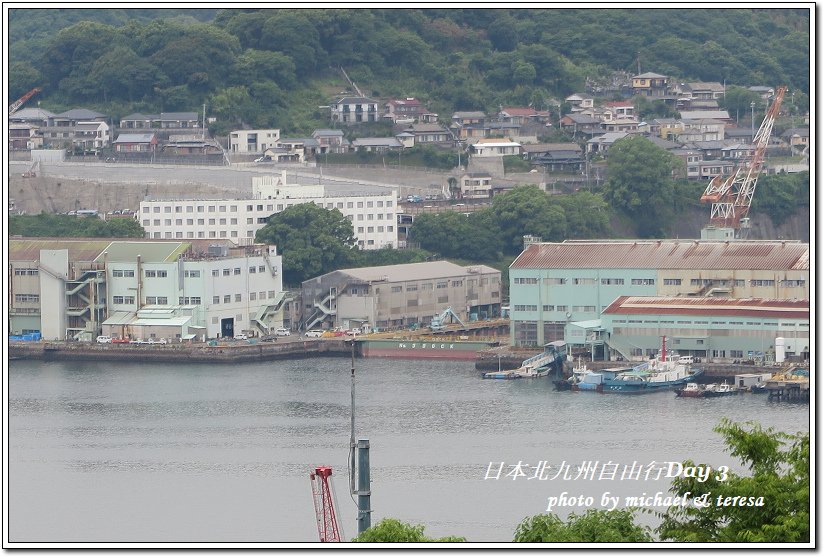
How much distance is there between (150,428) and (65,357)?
189 inches

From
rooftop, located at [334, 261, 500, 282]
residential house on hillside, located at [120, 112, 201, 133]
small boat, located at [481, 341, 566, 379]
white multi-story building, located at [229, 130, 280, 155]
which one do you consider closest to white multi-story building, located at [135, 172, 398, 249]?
rooftop, located at [334, 261, 500, 282]

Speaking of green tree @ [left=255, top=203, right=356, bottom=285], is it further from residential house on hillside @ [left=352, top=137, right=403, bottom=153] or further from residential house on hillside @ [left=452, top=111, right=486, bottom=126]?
residential house on hillside @ [left=452, top=111, right=486, bottom=126]

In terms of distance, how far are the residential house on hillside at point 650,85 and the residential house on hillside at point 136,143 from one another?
6.39m

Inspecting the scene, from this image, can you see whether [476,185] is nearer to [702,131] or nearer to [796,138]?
[702,131]

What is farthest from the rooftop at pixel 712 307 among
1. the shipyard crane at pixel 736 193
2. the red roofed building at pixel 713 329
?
the shipyard crane at pixel 736 193

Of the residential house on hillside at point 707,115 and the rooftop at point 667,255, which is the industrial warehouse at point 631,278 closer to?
the rooftop at point 667,255

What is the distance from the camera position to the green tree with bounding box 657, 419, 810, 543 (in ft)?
19.4

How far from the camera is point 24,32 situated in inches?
1325

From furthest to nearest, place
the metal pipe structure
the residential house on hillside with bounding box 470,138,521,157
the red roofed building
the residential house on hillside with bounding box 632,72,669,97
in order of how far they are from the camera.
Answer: the residential house on hillside with bounding box 632,72,669,97, the residential house on hillside with bounding box 470,138,521,157, the red roofed building, the metal pipe structure

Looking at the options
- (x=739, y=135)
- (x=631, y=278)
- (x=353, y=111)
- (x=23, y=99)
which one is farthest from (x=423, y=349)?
(x=23, y=99)

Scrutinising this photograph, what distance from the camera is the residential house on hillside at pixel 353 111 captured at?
27.0 m

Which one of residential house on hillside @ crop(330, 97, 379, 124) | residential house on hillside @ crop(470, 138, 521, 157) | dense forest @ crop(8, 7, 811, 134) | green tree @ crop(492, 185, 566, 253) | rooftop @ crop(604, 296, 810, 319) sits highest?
dense forest @ crop(8, 7, 811, 134)

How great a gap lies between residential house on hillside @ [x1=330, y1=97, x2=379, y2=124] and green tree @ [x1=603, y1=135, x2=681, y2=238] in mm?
3977

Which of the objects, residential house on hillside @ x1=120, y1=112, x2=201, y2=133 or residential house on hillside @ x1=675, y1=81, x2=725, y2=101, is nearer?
residential house on hillside @ x1=120, y1=112, x2=201, y2=133
